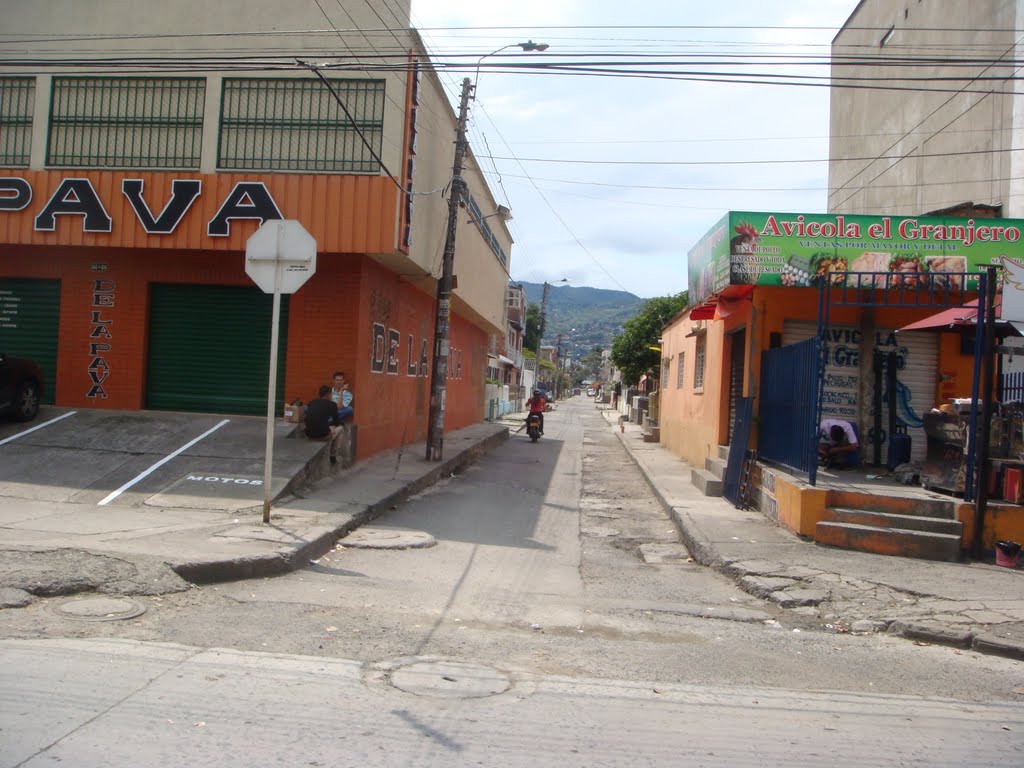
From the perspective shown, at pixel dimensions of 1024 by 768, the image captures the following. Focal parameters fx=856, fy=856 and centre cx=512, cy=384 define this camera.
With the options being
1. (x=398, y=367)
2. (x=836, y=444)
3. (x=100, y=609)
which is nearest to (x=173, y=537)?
(x=100, y=609)

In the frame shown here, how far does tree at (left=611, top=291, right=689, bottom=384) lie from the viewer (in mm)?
42875

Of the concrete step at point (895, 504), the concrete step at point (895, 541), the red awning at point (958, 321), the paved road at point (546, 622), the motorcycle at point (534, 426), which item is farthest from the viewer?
the motorcycle at point (534, 426)

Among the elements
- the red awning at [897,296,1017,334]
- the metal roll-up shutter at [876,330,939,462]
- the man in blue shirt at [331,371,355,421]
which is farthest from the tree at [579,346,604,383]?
the red awning at [897,296,1017,334]

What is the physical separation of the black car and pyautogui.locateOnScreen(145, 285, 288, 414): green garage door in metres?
1.71

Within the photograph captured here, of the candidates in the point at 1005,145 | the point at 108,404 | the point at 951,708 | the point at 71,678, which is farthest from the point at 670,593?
the point at 1005,145

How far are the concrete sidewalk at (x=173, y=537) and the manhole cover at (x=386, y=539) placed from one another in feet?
0.50

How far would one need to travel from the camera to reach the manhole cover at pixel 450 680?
486 cm

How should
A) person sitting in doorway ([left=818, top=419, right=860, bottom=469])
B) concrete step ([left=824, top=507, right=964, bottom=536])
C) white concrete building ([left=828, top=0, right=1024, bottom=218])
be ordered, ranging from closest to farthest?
concrete step ([left=824, top=507, right=964, bottom=536]) → person sitting in doorway ([left=818, top=419, right=860, bottom=469]) → white concrete building ([left=828, top=0, right=1024, bottom=218])

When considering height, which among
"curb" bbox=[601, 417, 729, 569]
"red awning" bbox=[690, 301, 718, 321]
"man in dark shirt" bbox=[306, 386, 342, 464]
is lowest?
"curb" bbox=[601, 417, 729, 569]

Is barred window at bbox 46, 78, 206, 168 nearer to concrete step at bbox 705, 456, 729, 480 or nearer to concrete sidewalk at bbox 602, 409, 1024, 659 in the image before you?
concrete step at bbox 705, 456, 729, 480

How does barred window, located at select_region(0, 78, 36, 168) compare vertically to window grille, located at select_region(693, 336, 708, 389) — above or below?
above

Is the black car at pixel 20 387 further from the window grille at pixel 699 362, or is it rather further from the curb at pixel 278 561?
the window grille at pixel 699 362

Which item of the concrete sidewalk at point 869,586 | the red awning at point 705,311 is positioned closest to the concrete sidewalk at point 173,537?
the concrete sidewalk at point 869,586

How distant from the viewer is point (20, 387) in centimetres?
1316
